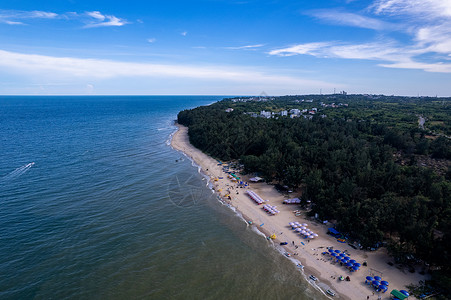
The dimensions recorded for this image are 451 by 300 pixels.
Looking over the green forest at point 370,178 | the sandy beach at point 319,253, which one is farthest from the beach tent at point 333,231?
the green forest at point 370,178

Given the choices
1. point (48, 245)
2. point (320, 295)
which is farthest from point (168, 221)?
point (320, 295)

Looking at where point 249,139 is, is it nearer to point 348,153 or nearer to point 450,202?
point 348,153

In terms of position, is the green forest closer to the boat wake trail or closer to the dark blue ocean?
the dark blue ocean

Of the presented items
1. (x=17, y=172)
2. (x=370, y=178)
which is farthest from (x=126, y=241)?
(x=370, y=178)

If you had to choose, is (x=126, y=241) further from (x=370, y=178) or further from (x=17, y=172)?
(x=370, y=178)

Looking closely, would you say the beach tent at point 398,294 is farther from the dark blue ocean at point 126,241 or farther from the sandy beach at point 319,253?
the dark blue ocean at point 126,241

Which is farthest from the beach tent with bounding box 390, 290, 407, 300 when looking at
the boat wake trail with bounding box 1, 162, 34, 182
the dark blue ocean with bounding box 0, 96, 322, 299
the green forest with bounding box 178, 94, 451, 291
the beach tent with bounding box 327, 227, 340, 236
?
the boat wake trail with bounding box 1, 162, 34, 182
